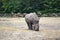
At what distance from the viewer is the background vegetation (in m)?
33.0

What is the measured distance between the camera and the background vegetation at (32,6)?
33.0 metres

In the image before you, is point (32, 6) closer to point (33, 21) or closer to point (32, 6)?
point (32, 6)

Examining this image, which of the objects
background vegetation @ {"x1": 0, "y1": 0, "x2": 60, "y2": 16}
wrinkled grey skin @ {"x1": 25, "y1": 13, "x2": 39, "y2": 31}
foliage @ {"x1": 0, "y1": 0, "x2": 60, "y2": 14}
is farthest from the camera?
foliage @ {"x1": 0, "y1": 0, "x2": 60, "y2": 14}

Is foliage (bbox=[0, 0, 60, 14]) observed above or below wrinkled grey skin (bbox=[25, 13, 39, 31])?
below

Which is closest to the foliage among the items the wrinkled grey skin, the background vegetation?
the background vegetation

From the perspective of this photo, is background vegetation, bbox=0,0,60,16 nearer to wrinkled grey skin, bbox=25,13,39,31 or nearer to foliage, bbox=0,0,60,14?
foliage, bbox=0,0,60,14

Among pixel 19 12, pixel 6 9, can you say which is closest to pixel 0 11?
pixel 6 9

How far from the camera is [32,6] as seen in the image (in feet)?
112

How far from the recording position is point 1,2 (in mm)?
37125

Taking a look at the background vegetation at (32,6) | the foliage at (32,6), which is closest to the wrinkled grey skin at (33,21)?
the background vegetation at (32,6)

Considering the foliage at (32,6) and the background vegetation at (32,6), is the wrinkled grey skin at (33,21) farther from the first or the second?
the foliage at (32,6)

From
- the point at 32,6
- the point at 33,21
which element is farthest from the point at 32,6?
the point at 33,21

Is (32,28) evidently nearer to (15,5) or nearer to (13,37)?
(13,37)

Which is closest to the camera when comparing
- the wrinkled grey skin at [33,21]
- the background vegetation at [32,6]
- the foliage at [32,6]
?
the wrinkled grey skin at [33,21]
